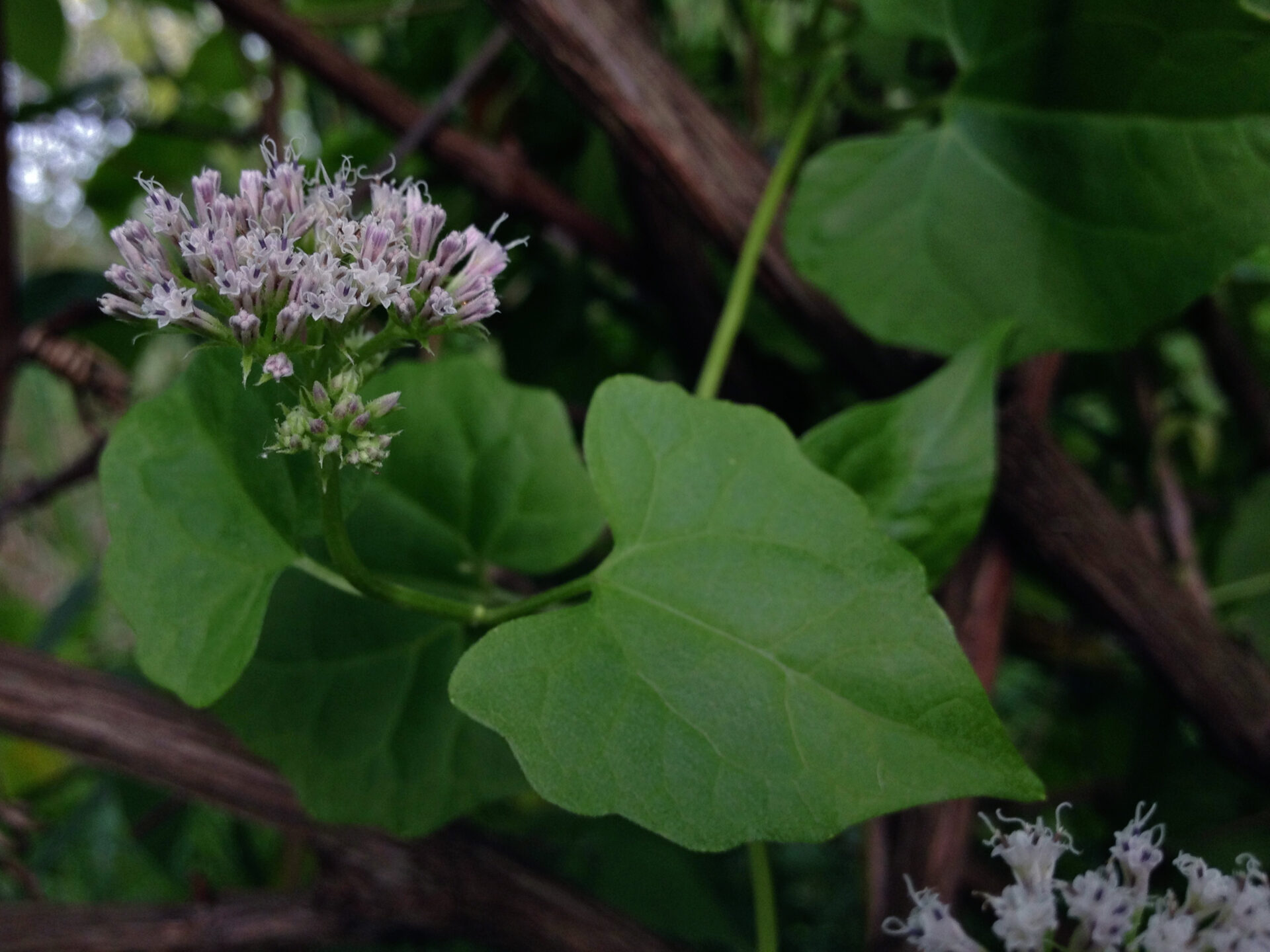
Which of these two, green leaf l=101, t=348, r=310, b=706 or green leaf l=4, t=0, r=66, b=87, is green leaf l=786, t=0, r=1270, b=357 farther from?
green leaf l=4, t=0, r=66, b=87

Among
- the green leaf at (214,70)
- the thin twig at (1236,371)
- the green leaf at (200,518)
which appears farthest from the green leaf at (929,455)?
the green leaf at (214,70)

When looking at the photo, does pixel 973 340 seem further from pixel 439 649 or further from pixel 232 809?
pixel 232 809

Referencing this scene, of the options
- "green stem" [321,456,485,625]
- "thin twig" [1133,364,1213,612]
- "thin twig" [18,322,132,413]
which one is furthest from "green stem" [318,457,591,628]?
"thin twig" [1133,364,1213,612]

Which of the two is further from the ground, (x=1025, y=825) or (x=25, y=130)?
(x=25, y=130)

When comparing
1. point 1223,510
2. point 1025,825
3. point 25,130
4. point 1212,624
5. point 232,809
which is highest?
point 25,130

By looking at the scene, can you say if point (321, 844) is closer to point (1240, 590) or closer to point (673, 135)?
point (673, 135)

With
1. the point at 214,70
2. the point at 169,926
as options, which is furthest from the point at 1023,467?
the point at 214,70

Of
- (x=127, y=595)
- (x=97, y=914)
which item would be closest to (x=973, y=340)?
(x=127, y=595)
